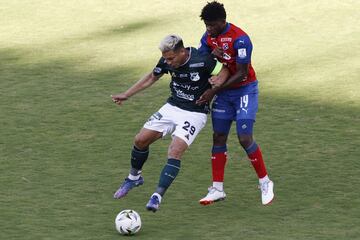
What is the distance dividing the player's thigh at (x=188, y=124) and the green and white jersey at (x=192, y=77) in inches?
3.1

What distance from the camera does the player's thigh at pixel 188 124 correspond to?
11227mm

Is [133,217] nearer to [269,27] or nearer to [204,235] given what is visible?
[204,235]

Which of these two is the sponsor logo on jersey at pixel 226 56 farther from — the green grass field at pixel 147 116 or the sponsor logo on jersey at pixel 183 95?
the green grass field at pixel 147 116

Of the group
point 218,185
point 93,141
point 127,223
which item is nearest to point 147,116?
point 93,141

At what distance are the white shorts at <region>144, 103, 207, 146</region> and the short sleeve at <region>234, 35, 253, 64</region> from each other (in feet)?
2.74

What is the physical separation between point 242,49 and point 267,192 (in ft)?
5.81

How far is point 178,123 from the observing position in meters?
11.4

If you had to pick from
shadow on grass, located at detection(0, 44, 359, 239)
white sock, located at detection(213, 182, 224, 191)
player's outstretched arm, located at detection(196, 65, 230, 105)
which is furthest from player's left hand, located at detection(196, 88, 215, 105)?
shadow on grass, located at detection(0, 44, 359, 239)

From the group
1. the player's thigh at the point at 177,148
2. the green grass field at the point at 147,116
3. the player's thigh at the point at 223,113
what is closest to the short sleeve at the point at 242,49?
the player's thigh at the point at 223,113

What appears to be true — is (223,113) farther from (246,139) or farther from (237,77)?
(237,77)

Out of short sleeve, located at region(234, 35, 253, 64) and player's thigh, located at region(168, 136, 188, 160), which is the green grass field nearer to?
player's thigh, located at region(168, 136, 188, 160)

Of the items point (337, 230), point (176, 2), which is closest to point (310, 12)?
point (176, 2)

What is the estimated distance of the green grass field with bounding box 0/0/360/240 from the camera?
35.7 ft

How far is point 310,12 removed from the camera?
2447cm
